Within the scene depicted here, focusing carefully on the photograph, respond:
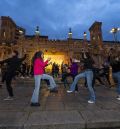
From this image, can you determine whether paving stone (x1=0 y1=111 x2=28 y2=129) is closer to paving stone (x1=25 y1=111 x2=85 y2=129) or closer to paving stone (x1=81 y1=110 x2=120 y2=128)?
paving stone (x1=25 y1=111 x2=85 y2=129)

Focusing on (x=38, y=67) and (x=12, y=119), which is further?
(x=38, y=67)

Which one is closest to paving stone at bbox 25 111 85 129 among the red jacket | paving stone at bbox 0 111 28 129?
paving stone at bbox 0 111 28 129

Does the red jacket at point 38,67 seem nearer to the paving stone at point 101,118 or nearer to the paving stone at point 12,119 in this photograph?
the paving stone at point 12,119

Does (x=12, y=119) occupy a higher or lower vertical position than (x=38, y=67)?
lower

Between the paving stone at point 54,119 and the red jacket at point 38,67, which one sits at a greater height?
the red jacket at point 38,67

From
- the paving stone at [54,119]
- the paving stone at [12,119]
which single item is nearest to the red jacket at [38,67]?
the paving stone at [54,119]

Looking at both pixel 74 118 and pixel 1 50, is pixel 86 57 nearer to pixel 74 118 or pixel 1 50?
pixel 74 118

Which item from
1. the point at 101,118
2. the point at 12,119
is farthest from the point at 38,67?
the point at 101,118

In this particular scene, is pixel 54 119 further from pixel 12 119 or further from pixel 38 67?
pixel 38 67

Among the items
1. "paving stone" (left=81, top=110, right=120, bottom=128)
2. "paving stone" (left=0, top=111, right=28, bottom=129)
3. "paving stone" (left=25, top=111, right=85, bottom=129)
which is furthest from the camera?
"paving stone" (left=81, top=110, right=120, bottom=128)

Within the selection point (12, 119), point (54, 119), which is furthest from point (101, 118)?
point (12, 119)

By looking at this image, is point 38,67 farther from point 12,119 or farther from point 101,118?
point 101,118

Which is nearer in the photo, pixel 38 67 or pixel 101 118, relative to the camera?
pixel 101 118

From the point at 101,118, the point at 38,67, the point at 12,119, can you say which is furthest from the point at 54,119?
the point at 38,67
